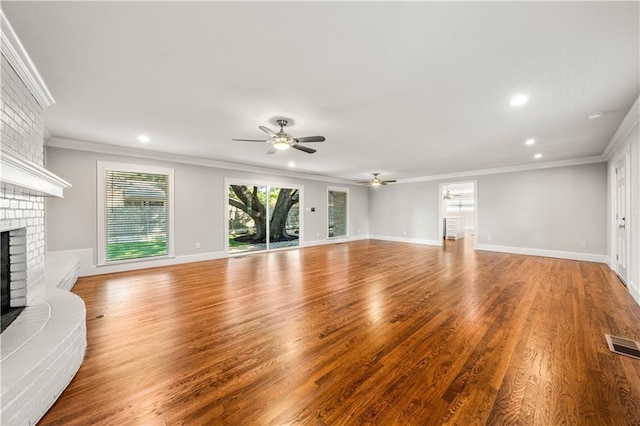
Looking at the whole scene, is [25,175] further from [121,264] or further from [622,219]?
[622,219]

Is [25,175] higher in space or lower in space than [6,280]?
higher

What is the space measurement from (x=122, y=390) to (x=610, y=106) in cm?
563

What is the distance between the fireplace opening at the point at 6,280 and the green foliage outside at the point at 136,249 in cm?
314

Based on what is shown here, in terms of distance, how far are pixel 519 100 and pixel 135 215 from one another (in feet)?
21.9

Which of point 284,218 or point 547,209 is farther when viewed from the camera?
point 284,218

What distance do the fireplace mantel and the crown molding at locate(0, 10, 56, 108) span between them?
2.73ft

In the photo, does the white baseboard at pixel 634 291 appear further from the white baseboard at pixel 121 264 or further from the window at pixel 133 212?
the window at pixel 133 212

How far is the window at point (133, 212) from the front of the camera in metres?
4.88

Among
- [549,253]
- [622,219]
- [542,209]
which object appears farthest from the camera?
[542,209]

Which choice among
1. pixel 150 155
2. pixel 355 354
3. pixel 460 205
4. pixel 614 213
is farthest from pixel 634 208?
pixel 460 205

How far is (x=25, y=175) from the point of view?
75.6 inches

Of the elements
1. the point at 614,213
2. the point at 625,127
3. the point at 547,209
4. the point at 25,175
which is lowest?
the point at 614,213

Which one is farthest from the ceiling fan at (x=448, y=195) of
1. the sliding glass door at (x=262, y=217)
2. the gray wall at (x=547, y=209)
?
the sliding glass door at (x=262, y=217)

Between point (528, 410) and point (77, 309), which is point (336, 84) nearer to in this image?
point (528, 410)
